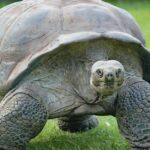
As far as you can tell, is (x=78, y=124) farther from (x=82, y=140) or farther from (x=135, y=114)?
(x=135, y=114)

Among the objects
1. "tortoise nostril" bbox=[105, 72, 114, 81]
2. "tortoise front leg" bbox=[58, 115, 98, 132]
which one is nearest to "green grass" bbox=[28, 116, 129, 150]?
"tortoise front leg" bbox=[58, 115, 98, 132]

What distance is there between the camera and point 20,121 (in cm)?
333

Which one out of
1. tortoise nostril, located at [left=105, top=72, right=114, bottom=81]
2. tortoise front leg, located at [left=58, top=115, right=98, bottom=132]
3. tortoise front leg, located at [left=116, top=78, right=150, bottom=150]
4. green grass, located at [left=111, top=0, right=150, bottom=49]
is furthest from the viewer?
green grass, located at [left=111, top=0, right=150, bottom=49]

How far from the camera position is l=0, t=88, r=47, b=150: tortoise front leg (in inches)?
131

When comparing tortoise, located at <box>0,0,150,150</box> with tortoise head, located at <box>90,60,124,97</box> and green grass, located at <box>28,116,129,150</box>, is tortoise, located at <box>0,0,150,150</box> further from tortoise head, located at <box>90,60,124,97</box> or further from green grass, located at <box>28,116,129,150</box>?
green grass, located at <box>28,116,129,150</box>

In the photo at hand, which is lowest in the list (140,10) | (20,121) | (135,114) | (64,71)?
(140,10)

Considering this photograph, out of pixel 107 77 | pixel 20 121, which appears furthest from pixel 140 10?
pixel 107 77

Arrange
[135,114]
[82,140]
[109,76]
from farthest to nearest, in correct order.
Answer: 1. [82,140]
2. [135,114]
3. [109,76]

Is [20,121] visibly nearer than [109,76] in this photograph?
No

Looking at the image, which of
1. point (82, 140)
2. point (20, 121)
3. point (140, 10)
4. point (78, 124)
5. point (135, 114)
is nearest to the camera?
point (20, 121)

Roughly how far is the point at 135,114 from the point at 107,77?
482mm

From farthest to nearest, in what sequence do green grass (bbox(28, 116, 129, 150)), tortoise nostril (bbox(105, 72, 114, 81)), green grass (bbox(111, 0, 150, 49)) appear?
green grass (bbox(111, 0, 150, 49)) < green grass (bbox(28, 116, 129, 150)) < tortoise nostril (bbox(105, 72, 114, 81))

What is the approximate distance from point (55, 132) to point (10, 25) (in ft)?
3.77

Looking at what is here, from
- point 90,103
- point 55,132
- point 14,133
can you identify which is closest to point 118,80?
point 90,103
